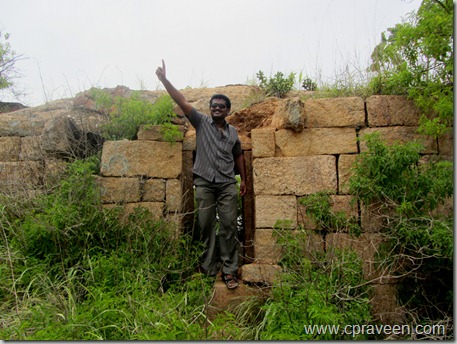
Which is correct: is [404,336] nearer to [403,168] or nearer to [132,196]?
[403,168]

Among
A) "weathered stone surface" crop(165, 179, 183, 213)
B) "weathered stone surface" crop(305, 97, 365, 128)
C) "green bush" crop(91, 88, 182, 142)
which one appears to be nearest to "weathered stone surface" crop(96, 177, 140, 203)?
"weathered stone surface" crop(165, 179, 183, 213)

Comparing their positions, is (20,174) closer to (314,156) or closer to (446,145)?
(314,156)

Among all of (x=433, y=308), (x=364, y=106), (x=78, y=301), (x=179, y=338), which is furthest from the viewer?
(x=364, y=106)

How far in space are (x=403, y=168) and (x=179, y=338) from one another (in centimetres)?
293

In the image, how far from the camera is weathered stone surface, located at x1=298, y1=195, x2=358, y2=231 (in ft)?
14.7

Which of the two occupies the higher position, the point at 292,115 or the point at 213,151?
the point at 292,115

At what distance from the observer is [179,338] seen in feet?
10.7

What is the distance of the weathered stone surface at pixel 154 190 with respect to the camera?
4910 millimetres

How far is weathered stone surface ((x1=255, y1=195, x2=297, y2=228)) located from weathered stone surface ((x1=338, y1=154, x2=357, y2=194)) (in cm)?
60

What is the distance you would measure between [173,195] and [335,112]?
238cm

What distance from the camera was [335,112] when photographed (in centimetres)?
482

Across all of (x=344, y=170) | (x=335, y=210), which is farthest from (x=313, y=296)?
(x=344, y=170)

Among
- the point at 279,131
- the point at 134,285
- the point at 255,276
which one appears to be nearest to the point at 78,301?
the point at 134,285

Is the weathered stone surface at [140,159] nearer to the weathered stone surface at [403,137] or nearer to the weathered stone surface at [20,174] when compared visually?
the weathered stone surface at [20,174]
